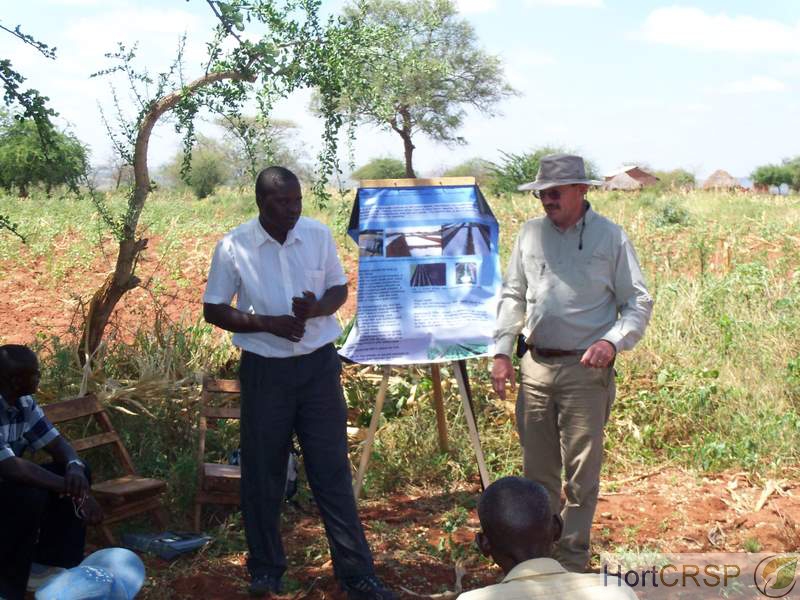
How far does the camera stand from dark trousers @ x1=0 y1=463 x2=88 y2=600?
147 inches

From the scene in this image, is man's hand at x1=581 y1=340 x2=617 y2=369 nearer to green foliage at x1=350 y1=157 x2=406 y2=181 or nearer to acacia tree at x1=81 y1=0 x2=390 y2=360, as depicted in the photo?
acacia tree at x1=81 y1=0 x2=390 y2=360

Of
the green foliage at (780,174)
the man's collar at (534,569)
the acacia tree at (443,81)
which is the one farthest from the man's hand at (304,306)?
the green foliage at (780,174)

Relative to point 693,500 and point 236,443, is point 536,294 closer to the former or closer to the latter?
point 693,500

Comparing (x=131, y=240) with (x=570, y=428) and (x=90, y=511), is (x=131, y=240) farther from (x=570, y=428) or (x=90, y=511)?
(x=570, y=428)

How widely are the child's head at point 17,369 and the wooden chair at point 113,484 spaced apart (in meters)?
1.15

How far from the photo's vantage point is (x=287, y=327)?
4082 millimetres

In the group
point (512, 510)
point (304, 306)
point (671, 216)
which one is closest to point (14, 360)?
point (304, 306)

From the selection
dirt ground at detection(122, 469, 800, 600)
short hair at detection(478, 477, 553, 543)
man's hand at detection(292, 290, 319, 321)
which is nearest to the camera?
short hair at detection(478, 477, 553, 543)

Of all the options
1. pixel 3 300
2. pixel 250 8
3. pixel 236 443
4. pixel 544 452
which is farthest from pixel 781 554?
pixel 3 300

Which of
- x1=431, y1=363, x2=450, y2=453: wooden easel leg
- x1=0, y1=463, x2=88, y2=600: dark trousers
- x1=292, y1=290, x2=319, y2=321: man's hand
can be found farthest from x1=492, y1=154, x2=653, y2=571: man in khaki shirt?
x1=0, y1=463, x2=88, y2=600: dark trousers

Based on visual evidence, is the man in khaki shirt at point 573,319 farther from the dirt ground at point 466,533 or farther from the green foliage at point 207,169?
the green foliage at point 207,169

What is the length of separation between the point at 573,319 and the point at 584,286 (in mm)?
159

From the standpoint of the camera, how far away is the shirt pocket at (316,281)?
4324 mm

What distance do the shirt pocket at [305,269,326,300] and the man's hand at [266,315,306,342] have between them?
26 cm
